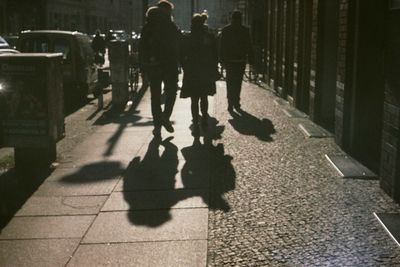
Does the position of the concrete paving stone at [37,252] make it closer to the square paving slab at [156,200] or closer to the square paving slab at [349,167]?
the square paving slab at [156,200]

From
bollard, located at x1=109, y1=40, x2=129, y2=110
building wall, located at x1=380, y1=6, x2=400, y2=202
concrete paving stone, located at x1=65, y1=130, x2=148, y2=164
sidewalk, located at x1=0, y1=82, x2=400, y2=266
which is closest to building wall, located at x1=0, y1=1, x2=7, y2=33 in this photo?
bollard, located at x1=109, y1=40, x2=129, y2=110

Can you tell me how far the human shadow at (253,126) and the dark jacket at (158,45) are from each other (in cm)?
165

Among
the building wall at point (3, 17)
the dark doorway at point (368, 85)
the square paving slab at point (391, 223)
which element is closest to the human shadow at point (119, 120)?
the dark doorway at point (368, 85)

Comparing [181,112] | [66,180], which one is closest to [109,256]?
[66,180]

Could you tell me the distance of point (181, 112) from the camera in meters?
13.7

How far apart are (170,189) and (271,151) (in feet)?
7.90

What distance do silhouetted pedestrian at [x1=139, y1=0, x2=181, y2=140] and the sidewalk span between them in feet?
2.66

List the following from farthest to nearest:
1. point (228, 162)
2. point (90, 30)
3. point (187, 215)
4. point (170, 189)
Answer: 1. point (90, 30)
2. point (228, 162)
3. point (170, 189)
4. point (187, 215)

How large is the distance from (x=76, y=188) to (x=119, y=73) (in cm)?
861

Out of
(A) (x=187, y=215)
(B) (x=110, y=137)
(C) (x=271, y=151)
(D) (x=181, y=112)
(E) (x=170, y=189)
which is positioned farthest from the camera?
(D) (x=181, y=112)

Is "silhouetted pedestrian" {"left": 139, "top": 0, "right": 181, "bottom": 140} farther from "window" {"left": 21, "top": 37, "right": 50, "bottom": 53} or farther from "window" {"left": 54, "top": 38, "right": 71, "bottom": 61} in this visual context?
"window" {"left": 21, "top": 37, "right": 50, "bottom": 53}

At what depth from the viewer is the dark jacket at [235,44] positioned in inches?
537

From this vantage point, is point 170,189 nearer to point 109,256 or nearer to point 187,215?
point 187,215

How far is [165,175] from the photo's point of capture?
748 cm
